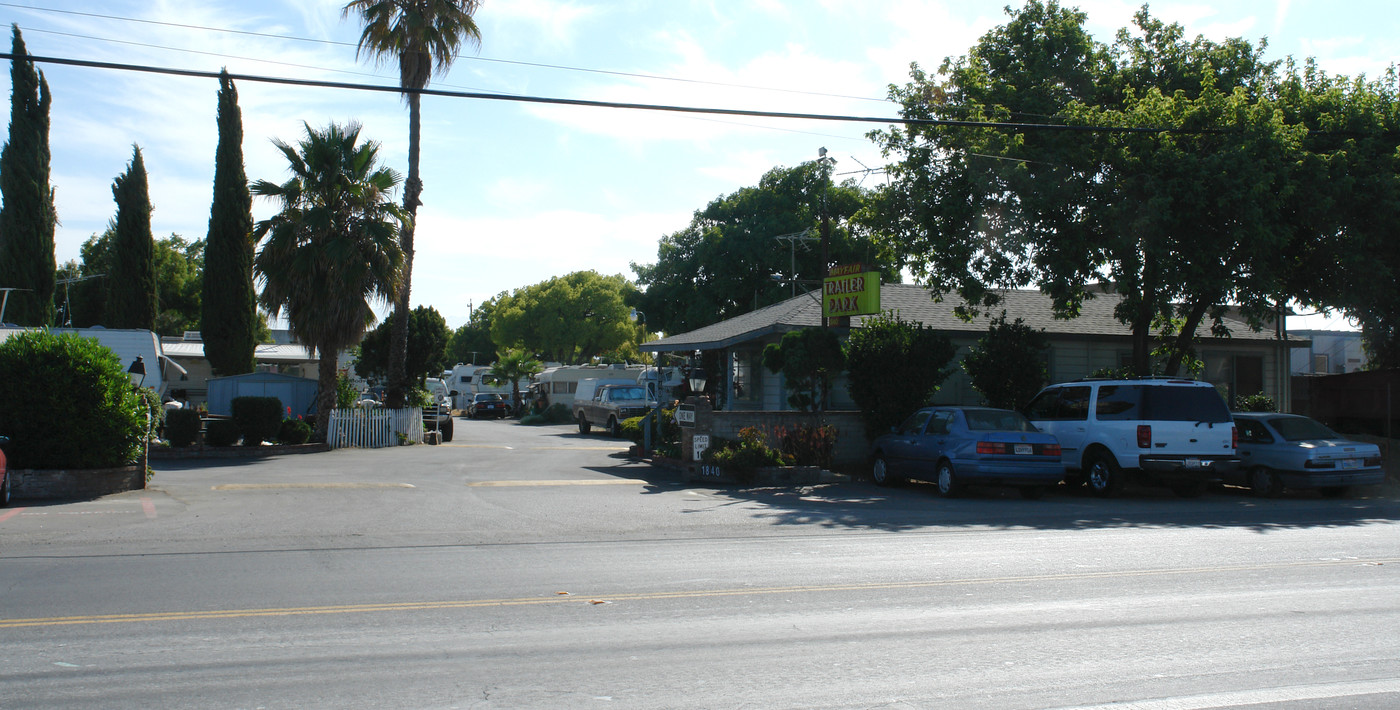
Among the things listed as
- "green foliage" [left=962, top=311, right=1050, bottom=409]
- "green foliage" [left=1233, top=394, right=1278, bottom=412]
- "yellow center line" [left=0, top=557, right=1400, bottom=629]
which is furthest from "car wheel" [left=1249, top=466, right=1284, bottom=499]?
"yellow center line" [left=0, top=557, right=1400, bottom=629]

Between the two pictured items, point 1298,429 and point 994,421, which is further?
point 1298,429

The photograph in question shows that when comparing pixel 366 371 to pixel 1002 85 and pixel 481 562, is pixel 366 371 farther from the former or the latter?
pixel 481 562

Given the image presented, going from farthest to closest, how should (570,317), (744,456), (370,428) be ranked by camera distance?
(570,317), (370,428), (744,456)

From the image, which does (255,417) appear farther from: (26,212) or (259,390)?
(26,212)

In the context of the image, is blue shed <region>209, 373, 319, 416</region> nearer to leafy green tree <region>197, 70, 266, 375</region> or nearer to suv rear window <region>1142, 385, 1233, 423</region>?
leafy green tree <region>197, 70, 266, 375</region>

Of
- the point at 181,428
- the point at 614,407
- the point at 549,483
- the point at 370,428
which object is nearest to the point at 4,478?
the point at 549,483

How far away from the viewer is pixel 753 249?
46.6m

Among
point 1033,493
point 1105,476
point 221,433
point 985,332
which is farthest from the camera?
point 985,332

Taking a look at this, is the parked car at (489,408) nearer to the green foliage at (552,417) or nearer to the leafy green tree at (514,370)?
the leafy green tree at (514,370)

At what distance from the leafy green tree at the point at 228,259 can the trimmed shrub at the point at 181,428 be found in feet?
39.4

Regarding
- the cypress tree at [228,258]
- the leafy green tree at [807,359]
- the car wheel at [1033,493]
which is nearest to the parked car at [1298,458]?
the car wheel at [1033,493]

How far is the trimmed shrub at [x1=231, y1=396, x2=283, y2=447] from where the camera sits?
73.1 feet

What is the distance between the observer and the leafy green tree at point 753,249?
152ft

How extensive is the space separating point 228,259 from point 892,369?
2410 centimetres
